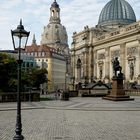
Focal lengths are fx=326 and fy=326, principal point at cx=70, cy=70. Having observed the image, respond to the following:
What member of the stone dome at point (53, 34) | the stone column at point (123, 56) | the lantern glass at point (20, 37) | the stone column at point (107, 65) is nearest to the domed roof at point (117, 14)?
the stone column at point (107, 65)

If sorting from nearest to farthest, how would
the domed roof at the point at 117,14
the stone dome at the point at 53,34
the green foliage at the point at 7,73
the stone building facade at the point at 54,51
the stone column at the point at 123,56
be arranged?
the green foliage at the point at 7,73 → the stone column at the point at 123,56 → the domed roof at the point at 117,14 → the stone building facade at the point at 54,51 → the stone dome at the point at 53,34

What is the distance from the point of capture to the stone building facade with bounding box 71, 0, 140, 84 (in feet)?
251

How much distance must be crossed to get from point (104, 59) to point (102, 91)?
2837cm

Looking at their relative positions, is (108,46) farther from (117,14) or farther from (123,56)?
(117,14)

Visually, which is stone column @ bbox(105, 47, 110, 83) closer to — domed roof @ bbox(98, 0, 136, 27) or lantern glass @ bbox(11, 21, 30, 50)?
domed roof @ bbox(98, 0, 136, 27)

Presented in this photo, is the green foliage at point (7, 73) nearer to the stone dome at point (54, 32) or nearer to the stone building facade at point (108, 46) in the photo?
the stone building facade at point (108, 46)

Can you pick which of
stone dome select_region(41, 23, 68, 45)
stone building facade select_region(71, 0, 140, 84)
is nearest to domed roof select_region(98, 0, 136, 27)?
stone building facade select_region(71, 0, 140, 84)

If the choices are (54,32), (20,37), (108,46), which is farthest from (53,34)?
(20,37)

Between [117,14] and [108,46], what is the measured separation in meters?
21.8

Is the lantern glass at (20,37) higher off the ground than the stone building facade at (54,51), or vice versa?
the stone building facade at (54,51)

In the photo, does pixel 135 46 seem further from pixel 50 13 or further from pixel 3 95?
pixel 50 13

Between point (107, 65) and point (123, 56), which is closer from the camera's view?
point (123, 56)

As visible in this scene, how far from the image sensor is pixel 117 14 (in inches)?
4195

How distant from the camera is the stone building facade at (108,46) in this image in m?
76.6
